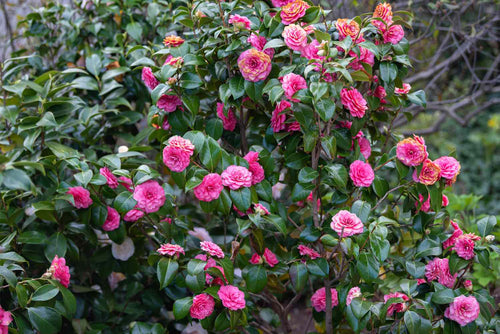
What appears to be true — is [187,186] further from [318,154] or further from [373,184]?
[373,184]

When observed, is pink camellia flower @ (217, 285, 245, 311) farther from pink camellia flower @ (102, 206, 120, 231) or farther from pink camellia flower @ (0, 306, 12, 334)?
pink camellia flower @ (0, 306, 12, 334)

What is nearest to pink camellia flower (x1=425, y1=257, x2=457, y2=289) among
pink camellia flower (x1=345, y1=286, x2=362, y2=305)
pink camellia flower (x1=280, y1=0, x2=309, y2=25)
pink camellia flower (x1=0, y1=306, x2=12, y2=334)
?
pink camellia flower (x1=345, y1=286, x2=362, y2=305)

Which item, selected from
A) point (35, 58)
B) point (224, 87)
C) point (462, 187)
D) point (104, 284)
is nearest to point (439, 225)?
point (224, 87)

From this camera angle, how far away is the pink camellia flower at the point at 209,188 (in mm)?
1346

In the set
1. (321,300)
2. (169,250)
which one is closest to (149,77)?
(169,250)

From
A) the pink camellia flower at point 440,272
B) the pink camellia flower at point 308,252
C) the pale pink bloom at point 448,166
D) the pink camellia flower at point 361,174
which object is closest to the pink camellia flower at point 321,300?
the pink camellia flower at point 308,252

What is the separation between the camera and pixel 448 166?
4.66 feet

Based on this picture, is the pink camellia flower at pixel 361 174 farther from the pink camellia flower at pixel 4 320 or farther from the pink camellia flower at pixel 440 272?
the pink camellia flower at pixel 4 320

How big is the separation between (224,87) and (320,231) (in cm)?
52

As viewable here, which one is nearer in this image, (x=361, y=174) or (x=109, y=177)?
(x=361, y=174)

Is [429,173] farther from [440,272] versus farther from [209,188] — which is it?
[209,188]

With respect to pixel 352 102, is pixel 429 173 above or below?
below

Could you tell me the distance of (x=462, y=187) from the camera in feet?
14.4

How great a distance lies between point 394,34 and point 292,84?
0.35m
